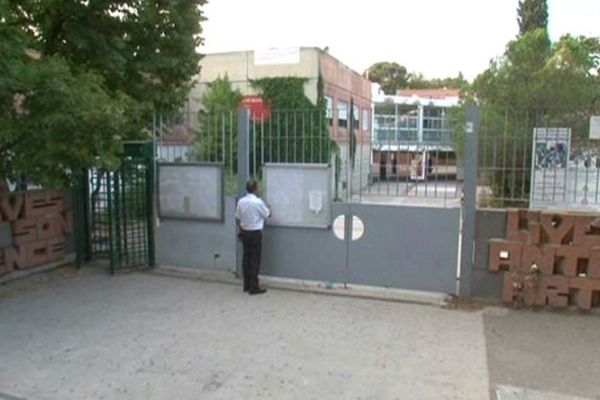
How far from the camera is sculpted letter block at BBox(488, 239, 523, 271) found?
6.59 m

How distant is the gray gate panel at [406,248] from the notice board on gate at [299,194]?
18.8 inches

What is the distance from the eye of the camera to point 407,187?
7227 mm

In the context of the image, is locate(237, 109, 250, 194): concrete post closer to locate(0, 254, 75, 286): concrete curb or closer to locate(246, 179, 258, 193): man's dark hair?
locate(246, 179, 258, 193): man's dark hair

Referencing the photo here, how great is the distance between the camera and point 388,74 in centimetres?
7538

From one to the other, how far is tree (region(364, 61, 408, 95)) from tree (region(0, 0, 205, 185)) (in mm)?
67264

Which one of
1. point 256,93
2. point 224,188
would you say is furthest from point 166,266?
point 256,93

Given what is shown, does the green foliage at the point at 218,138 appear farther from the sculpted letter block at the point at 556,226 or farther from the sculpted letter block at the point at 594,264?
the sculpted letter block at the point at 594,264

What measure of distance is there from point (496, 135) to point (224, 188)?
154 inches

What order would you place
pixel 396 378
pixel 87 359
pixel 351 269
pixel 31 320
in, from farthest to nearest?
pixel 351 269 → pixel 31 320 → pixel 87 359 → pixel 396 378

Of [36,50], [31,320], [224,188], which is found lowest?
[31,320]

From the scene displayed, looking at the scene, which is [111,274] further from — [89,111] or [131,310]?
[89,111]

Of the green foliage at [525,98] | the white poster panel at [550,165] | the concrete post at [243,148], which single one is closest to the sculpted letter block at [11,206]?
the concrete post at [243,148]

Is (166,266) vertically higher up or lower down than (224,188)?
lower down

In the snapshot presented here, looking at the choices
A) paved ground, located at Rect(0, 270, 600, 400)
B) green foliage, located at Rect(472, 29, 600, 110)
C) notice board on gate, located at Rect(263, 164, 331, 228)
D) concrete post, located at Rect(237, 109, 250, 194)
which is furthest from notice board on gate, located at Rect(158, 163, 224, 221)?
green foliage, located at Rect(472, 29, 600, 110)
